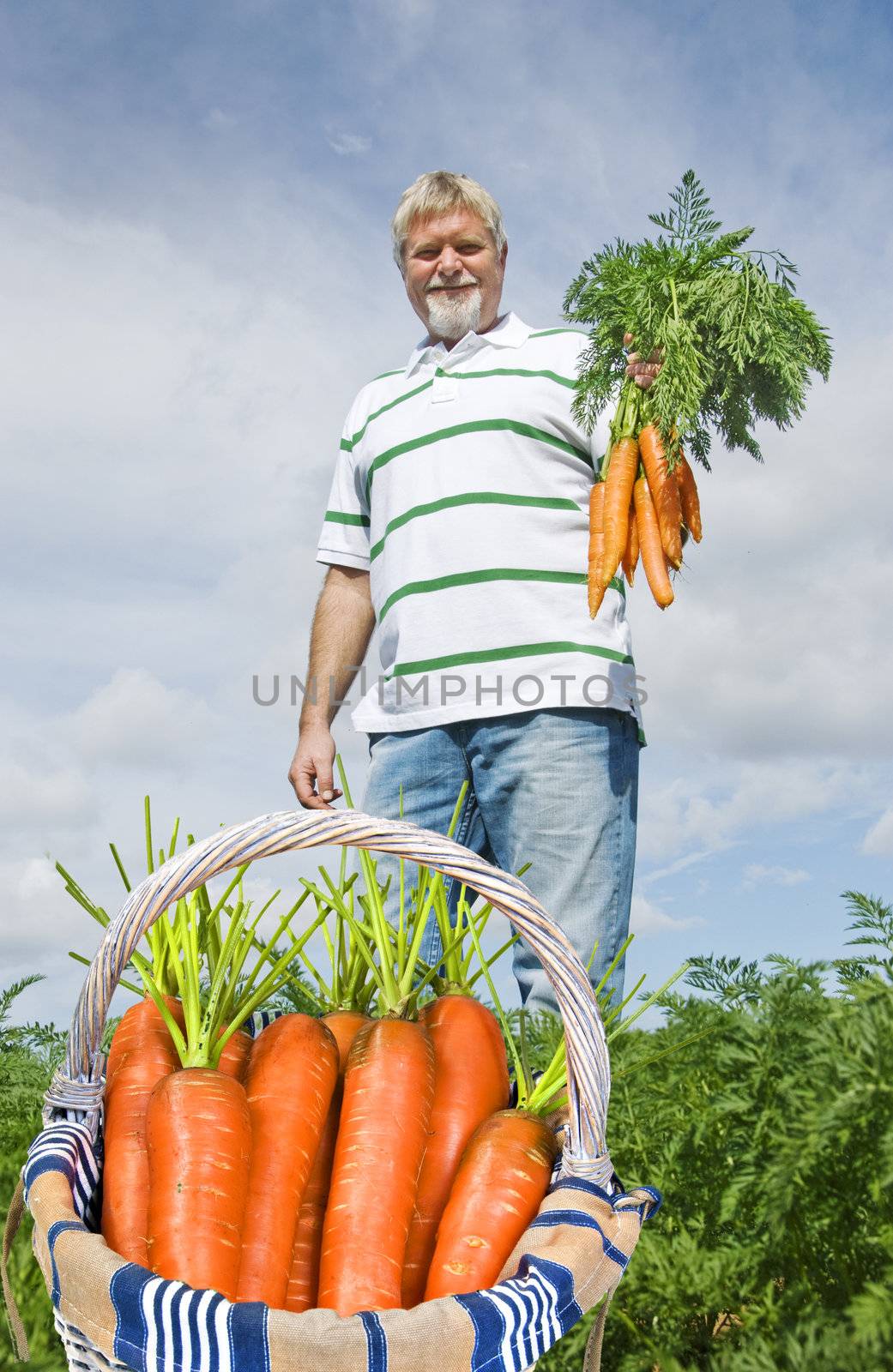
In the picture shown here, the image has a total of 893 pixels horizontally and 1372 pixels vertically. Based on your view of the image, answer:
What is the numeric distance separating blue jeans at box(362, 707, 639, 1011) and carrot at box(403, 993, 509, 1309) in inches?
31.4

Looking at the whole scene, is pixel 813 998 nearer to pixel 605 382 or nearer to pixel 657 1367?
pixel 657 1367

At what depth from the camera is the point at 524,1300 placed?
3.97 ft

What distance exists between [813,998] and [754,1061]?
0.11 m

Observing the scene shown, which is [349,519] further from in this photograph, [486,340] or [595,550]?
[595,550]

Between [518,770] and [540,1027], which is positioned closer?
[540,1027]

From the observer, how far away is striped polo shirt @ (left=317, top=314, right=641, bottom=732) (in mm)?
2688

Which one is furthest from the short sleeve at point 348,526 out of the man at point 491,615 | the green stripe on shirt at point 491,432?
the green stripe on shirt at point 491,432

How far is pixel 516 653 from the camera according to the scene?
2.69m

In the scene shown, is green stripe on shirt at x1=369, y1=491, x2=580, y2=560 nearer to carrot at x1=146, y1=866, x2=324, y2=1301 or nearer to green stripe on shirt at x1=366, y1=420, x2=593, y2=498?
green stripe on shirt at x1=366, y1=420, x2=593, y2=498

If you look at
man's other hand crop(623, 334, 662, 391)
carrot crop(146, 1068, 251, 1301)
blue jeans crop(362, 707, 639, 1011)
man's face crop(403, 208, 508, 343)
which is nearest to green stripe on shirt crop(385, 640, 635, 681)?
blue jeans crop(362, 707, 639, 1011)

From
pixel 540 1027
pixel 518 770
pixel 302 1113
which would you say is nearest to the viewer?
pixel 302 1113

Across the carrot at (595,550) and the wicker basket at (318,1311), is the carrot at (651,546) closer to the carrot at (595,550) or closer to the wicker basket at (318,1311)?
the carrot at (595,550)

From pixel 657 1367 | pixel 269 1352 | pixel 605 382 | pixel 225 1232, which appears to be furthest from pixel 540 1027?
pixel 605 382

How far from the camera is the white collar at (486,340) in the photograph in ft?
10.1
